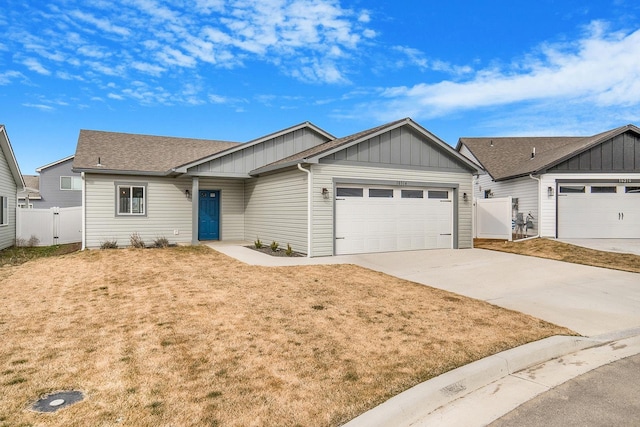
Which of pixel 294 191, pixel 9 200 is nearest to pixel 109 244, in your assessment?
pixel 9 200

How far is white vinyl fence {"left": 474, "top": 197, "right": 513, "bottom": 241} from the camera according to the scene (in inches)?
652

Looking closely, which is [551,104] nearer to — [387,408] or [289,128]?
[289,128]

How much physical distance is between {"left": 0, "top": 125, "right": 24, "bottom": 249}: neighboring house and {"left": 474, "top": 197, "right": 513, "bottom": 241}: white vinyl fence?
2073 cm

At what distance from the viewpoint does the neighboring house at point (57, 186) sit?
30406mm

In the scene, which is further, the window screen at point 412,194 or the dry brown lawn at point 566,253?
the window screen at point 412,194

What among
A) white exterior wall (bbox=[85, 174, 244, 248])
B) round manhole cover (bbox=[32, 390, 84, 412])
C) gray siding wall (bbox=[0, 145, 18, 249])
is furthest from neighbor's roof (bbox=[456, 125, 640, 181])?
gray siding wall (bbox=[0, 145, 18, 249])

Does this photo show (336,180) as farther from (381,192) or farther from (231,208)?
(231,208)

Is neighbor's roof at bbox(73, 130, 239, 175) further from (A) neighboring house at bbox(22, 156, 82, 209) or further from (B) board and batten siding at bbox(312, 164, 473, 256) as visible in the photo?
(A) neighboring house at bbox(22, 156, 82, 209)

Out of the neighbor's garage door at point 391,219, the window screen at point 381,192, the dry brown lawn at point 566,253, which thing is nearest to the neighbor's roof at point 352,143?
the neighbor's garage door at point 391,219

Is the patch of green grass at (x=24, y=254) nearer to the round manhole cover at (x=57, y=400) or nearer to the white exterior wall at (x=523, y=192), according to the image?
the round manhole cover at (x=57, y=400)

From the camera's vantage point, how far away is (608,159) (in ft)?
54.2

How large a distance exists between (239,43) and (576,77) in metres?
15.1

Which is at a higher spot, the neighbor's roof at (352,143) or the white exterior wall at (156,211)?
the neighbor's roof at (352,143)

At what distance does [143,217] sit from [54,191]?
69.1ft
